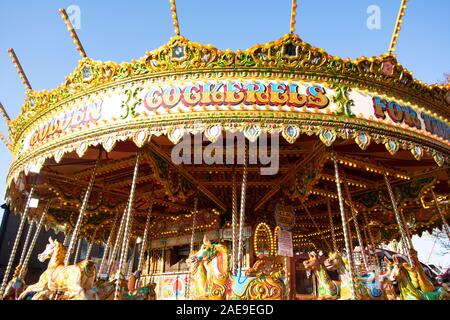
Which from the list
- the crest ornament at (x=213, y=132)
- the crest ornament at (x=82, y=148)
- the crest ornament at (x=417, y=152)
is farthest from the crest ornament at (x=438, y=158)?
the crest ornament at (x=82, y=148)

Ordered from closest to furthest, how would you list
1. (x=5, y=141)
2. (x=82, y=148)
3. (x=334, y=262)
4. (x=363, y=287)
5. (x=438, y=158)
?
1. (x=363, y=287)
2. (x=334, y=262)
3. (x=82, y=148)
4. (x=438, y=158)
5. (x=5, y=141)

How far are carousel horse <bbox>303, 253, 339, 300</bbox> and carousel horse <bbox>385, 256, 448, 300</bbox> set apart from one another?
3.17 feet

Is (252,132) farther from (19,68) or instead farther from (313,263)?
(19,68)

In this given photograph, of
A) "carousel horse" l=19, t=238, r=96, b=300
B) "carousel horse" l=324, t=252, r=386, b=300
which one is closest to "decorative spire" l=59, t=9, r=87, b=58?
"carousel horse" l=19, t=238, r=96, b=300

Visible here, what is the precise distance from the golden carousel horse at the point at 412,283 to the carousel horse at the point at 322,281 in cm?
97

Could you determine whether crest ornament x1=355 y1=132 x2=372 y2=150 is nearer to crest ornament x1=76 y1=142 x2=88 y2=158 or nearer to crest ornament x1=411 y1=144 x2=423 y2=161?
crest ornament x1=411 y1=144 x2=423 y2=161

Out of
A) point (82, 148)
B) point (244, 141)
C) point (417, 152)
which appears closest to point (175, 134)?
point (244, 141)

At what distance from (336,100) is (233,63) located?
199cm

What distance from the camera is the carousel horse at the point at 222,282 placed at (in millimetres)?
5164

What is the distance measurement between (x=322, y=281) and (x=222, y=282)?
189cm

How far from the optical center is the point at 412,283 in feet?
17.8

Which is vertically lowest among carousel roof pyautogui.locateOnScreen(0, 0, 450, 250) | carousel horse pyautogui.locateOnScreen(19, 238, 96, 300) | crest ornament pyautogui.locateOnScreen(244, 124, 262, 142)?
carousel horse pyautogui.locateOnScreen(19, 238, 96, 300)

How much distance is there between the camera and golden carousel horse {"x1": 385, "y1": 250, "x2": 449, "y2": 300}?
17.4 ft

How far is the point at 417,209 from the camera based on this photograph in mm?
11688
